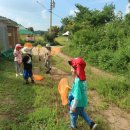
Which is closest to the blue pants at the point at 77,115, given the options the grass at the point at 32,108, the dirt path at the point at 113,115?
the grass at the point at 32,108

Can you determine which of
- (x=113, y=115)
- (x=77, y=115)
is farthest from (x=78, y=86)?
(x=113, y=115)

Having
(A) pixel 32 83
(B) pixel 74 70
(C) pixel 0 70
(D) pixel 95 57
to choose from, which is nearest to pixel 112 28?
(D) pixel 95 57

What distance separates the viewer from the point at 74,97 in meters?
5.85

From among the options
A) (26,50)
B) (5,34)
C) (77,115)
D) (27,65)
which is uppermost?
(26,50)

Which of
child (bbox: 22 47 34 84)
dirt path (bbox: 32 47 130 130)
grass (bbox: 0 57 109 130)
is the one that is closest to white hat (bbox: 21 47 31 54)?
child (bbox: 22 47 34 84)

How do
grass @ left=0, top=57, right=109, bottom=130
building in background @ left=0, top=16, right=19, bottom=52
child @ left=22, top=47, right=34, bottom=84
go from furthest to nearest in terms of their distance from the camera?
building in background @ left=0, top=16, right=19, bottom=52 < child @ left=22, top=47, right=34, bottom=84 < grass @ left=0, top=57, right=109, bottom=130

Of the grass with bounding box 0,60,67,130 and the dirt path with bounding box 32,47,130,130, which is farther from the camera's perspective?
the dirt path with bounding box 32,47,130,130

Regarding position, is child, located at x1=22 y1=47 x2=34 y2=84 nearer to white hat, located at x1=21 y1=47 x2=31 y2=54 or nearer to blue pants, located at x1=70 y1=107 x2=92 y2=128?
white hat, located at x1=21 y1=47 x2=31 y2=54

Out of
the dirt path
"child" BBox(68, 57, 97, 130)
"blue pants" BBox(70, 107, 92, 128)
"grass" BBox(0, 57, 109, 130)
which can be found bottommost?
the dirt path

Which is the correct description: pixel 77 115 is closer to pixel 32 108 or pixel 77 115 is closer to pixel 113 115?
pixel 113 115

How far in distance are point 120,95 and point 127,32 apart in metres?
11.1

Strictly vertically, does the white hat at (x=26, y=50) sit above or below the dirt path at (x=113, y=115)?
above

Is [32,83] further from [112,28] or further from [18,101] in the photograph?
A: [112,28]

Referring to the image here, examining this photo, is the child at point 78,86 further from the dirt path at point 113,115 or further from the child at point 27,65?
the child at point 27,65
